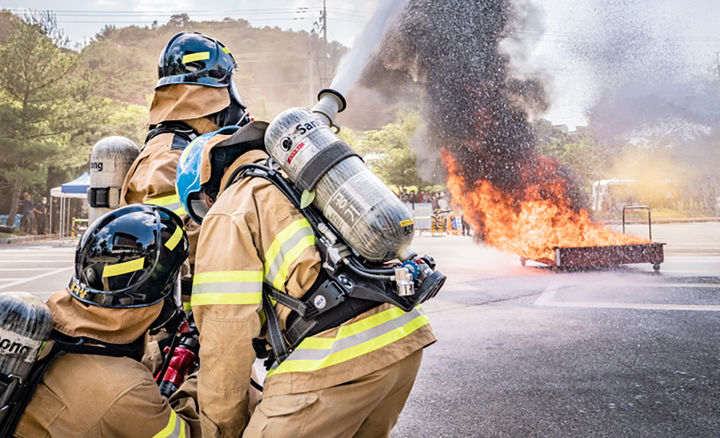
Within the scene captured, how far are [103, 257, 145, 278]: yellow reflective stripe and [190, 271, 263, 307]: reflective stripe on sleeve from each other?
28cm

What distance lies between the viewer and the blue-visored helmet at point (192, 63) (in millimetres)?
2777

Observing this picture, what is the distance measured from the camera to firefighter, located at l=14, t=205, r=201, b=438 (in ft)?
5.16

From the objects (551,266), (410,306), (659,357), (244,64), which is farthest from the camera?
(244,64)

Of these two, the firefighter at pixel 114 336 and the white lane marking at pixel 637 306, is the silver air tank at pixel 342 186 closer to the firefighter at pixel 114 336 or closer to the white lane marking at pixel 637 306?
the firefighter at pixel 114 336

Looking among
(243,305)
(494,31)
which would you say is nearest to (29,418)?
(243,305)

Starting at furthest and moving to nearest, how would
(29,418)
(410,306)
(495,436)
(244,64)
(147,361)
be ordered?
(244,64) < (495,436) < (147,361) < (410,306) < (29,418)

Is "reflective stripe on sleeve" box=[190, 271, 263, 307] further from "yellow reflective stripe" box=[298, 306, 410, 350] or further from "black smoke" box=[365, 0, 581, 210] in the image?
"black smoke" box=[365, 0, 581, 210]

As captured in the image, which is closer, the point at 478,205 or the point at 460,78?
the point at 478,205

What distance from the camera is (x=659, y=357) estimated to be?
13.9 ft

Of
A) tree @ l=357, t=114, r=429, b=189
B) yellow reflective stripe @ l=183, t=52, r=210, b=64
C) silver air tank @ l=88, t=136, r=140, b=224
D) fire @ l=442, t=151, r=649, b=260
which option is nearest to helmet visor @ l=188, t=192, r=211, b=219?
yellow reflective stripe @ l=183, t=52, r=210, b=64

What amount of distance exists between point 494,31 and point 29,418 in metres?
16.3

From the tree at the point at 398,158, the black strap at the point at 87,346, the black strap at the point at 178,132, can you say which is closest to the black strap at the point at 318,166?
the black strap at the point at 87,346

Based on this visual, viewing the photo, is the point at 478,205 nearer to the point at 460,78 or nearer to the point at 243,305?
the point at 460,78

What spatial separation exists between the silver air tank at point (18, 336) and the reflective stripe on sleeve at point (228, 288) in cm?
47
